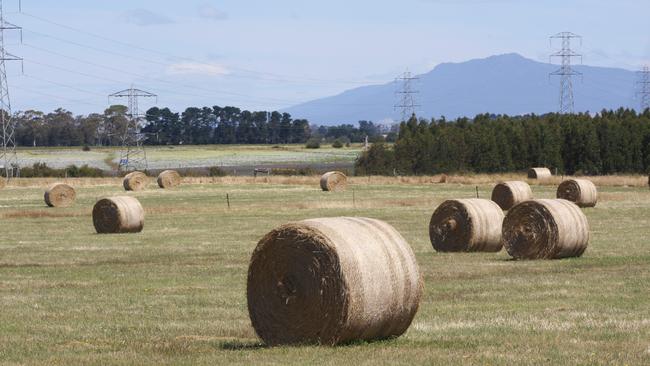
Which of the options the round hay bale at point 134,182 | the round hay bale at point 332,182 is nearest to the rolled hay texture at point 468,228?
the round hay bale at point 332,182

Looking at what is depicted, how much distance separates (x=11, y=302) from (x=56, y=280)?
397 centimetres

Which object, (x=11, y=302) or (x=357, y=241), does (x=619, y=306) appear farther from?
(x=11, y=302)

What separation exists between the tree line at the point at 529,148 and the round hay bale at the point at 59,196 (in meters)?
44.6

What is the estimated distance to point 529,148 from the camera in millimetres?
100250

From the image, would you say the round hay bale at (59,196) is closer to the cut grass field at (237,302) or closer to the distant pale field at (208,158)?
the cut grass field at (237,302)

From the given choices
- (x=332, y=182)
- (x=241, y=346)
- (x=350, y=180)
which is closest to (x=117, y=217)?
(x=241, y=346)

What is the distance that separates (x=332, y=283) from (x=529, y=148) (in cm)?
8844

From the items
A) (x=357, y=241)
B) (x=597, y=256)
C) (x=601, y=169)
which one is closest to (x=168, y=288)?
(x=357, y=241)

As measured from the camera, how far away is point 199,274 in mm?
25156

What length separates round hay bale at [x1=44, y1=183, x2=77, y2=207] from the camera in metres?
58.4

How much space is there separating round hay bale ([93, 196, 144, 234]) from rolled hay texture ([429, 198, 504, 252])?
13395 mm

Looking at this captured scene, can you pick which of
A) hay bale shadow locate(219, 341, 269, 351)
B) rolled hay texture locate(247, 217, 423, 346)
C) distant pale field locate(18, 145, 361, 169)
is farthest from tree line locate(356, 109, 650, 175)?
rolled hay texture locate(247, 217, 423, 346)

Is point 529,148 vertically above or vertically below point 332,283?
above

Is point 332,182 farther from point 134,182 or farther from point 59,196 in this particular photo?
point 59,196
